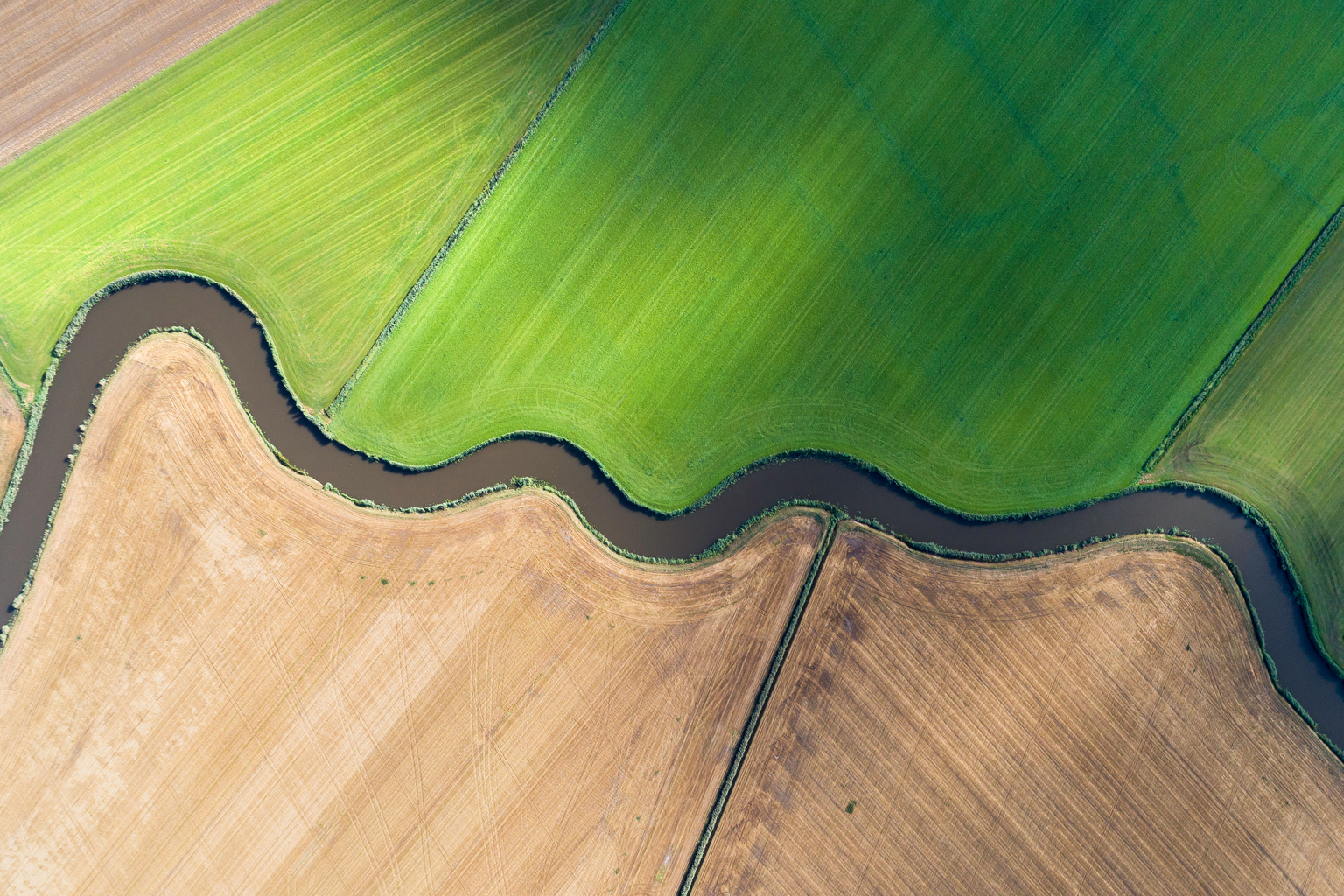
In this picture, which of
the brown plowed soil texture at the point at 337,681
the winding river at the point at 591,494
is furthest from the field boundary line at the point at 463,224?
the brown plowed soil texture at the point at 337,681

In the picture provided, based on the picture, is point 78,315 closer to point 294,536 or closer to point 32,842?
point 294,536

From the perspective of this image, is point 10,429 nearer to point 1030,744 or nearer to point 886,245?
point 886,245

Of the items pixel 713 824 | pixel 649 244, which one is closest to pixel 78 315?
pixel 649 244

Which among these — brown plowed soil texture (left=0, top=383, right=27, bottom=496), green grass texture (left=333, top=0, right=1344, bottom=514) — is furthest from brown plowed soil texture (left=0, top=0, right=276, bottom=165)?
green grass texture (left=333, top=0, right=1344, bottom=514)

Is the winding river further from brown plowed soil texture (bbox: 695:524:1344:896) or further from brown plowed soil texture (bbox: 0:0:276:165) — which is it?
brown plowed soil texture (bbox: 0:0:276:165)

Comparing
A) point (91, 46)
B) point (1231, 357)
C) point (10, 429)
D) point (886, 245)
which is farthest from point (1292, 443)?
point (10, 429)

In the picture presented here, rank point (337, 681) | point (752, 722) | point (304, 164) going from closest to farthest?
point (337, 681) → point (752, 722) → point (304, 164)

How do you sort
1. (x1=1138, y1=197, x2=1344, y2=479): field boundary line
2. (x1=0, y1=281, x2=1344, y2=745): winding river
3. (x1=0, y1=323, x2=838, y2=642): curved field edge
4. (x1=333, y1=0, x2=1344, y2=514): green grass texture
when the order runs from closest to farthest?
(x1=0, y1=323, x2=838, y2=642): curved field edge
(x1=0, y1=281, x2=1344, y2=745): winding river
(x1=333, y1=0, x2=1344, y2=514): green grass texture
(x1=1138, y1=197, x2=1344, y2=479): field boundary line
